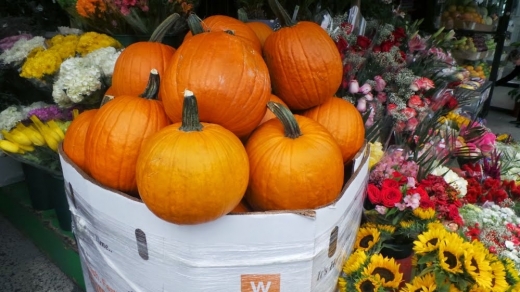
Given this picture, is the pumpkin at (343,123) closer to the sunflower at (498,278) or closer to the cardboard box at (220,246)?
the cardboard box at (220,246)

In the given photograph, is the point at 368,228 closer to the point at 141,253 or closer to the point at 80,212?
the point at 141,253

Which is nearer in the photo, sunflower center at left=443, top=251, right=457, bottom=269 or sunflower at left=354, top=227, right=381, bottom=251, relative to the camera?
sunflower center at left=443, top=251, right=457, bottom=269

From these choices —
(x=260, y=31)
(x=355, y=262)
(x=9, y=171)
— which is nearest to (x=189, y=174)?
(x=355, y=262)

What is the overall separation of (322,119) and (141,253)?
2.26 feet

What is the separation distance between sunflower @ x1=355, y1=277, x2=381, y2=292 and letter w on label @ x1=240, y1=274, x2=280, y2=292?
0.27 metres

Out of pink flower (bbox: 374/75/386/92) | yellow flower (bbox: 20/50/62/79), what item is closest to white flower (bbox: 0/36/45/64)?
yellow flower (bbox: 20/50/62/79)

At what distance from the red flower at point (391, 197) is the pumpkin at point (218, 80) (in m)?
0.60

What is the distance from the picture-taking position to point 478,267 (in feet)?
3.52

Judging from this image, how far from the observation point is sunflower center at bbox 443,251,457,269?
1.09m

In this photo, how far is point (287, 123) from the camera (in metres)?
1.03

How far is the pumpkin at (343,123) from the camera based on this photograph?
128 centimetres

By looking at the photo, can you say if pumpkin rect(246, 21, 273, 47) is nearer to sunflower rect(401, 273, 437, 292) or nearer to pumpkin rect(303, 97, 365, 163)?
pumpkin rect(303, 97, 365, 163)

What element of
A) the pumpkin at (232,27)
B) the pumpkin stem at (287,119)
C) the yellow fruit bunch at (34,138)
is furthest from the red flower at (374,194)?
the yellow fruit bunch at (34,138)

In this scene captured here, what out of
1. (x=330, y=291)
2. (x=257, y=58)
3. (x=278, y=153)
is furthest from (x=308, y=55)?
(x=330, y=291)
